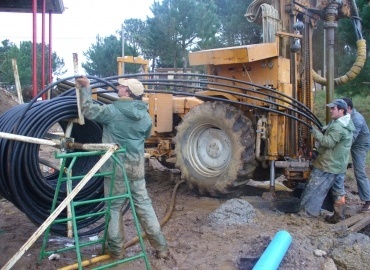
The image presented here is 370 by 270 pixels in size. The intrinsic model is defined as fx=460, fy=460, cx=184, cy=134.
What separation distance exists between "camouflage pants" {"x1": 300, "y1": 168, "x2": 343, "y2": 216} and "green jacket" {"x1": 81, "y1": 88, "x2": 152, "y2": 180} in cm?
263

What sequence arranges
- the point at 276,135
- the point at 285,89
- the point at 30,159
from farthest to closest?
the point at 285,89, the point at 276,135, the point at 30,159

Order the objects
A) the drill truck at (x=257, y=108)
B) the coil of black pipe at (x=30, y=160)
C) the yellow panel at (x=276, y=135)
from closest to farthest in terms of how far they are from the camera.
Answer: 1. the coil of black pipe at (x=30, y=160)
2. the drill truck at (x=257, y=108)
3. the yellow panel at (x=276, y=135)

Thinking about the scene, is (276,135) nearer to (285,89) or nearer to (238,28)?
(285,89)

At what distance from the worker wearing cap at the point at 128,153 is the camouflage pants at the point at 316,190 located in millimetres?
2370

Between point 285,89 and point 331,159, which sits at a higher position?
point 285,89

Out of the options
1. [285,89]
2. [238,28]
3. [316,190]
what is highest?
[238,28]

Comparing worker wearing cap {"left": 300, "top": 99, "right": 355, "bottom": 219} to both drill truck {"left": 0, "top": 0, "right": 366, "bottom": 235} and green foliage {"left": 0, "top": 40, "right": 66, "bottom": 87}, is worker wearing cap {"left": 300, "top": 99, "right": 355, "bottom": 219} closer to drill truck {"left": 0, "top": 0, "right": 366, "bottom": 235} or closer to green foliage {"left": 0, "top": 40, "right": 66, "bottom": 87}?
drill truck {"left": 0, "top": 0, "right": 366, "bottom": 235}

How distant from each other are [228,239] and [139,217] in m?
1.15

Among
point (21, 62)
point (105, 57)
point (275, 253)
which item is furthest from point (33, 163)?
point (105, 57)

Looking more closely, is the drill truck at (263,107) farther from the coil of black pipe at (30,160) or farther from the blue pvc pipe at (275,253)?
the blue pvc pipe at (275,253)

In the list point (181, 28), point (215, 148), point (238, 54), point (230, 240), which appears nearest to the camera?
point (230, 240)

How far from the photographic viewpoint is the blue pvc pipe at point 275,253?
428cm

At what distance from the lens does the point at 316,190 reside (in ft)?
20.7

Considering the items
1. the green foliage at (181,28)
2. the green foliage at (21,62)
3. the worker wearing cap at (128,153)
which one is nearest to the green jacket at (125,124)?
the worker wearing cap at (128,153)
